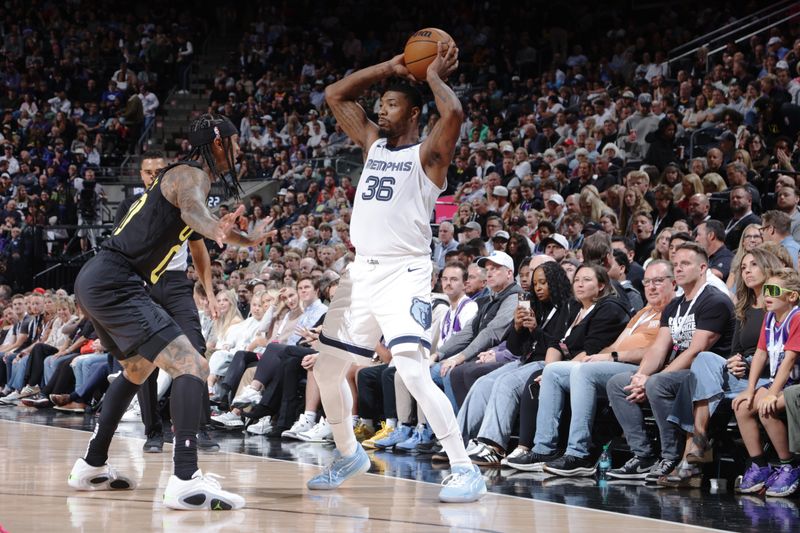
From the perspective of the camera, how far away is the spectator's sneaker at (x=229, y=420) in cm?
880

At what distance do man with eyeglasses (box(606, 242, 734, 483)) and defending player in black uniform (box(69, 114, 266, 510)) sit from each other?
2.40 m

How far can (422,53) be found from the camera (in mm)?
5238

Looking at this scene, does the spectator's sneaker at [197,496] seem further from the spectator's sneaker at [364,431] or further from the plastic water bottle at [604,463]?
the spectator's sneaker at [364,431]

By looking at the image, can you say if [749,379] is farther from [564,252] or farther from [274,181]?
[274,181]

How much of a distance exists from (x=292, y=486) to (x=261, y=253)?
8.66 m

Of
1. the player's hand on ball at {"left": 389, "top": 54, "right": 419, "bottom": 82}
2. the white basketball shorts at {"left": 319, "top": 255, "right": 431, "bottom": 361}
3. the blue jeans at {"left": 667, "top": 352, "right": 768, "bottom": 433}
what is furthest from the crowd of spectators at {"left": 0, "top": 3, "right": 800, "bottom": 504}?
the player's hand on ball at {"left": 389, "top": 54, "right": 419, "bottom": 82}

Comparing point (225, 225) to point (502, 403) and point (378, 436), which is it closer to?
point (502, 403)

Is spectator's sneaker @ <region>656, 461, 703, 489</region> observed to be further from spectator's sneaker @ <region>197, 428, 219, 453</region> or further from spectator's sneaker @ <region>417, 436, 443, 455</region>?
spectator's sneaker @ <region>197, 428, 219, 453</region>

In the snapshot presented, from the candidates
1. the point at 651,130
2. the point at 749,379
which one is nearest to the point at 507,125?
the point at 651,130

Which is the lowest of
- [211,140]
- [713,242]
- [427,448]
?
[427,448]

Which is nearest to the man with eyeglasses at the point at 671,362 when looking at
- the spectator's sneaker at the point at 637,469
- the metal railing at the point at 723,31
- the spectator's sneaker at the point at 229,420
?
the spectator's sneaker at the point at 637,469

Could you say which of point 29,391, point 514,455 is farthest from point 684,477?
Answer: point 29,391

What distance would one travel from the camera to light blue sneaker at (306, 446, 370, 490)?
17.5ft

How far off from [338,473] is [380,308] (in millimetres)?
926
